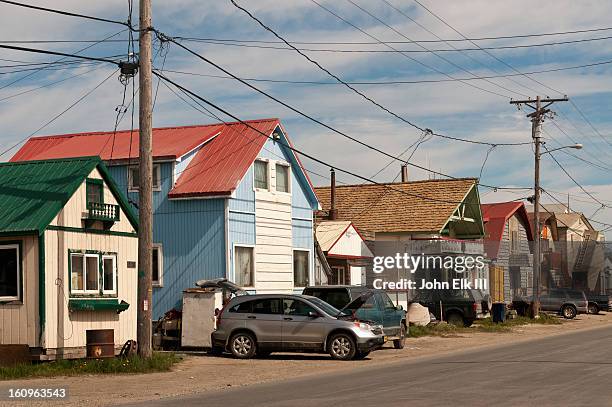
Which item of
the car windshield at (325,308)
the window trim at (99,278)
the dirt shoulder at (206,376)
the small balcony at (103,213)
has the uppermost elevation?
the small balcony at (103,213)

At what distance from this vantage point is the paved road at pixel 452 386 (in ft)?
47.8

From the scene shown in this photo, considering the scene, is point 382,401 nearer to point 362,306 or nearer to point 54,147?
point 362,306

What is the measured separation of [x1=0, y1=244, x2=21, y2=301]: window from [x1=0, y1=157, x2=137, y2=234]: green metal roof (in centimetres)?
52

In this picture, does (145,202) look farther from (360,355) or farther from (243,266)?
(243,266)

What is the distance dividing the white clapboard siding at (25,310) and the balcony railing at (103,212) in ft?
6.46

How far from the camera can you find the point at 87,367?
21.2 meters

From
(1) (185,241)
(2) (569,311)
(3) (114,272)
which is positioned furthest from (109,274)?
(2) (569,311)

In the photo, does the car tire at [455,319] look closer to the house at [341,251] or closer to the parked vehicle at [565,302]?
the house at [341,251]

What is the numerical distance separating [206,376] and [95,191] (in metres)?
6.55

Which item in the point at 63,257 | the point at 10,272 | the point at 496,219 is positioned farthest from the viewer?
the point at 496,219

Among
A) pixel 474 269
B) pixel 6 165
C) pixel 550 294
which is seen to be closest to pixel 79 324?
pixel 6 165

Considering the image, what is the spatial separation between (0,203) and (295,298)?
7.68m

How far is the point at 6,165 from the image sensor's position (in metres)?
25.3

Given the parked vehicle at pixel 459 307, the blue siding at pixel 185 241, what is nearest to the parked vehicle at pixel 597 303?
the parked vehicle at pixel 459 307
